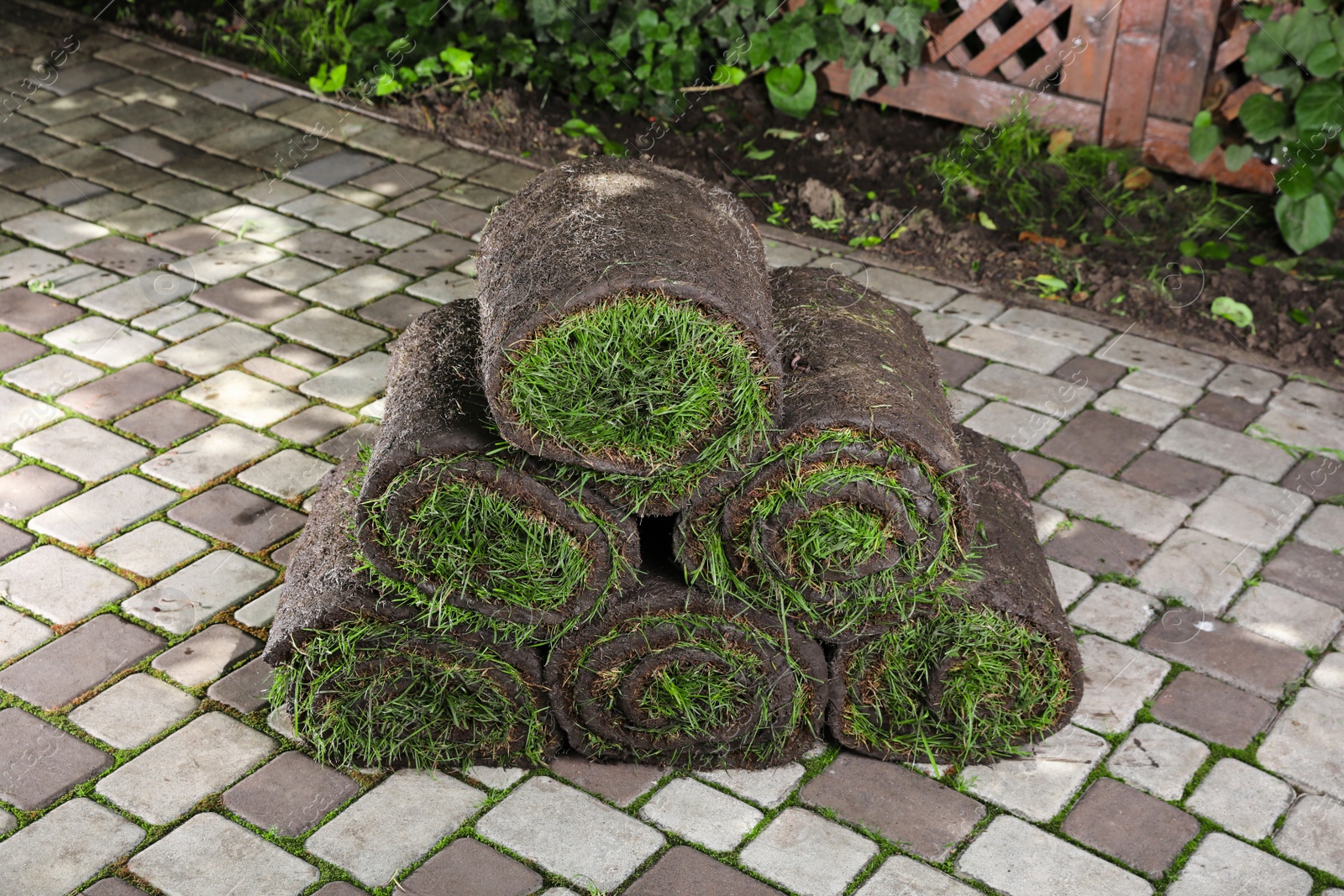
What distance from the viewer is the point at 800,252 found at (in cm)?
603

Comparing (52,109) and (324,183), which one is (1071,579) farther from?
(52,109)

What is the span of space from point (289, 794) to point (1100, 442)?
298 cm

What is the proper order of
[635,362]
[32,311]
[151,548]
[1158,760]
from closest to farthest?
[635,362] < [1158,760] < [151,548] < [32,311]

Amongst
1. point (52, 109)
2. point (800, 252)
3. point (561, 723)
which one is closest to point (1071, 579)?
point (561, 723)

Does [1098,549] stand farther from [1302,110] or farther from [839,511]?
[1302,110]

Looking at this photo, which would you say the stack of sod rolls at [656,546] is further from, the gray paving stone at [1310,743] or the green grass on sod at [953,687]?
the gray paving stone at [1310,743]

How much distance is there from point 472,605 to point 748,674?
0.68m

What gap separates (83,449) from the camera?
15.0ft

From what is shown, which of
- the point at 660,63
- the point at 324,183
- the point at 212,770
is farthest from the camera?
the point at 660,63

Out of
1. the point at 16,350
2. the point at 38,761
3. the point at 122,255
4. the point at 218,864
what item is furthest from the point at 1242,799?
the point at 122,255

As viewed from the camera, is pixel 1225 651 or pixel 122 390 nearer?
pixel 1225 651

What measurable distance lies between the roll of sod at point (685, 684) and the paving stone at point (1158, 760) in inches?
31.4

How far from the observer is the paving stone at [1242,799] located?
3277 millimetres

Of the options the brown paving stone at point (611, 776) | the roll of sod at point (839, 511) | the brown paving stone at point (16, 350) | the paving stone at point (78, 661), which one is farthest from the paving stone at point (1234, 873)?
the brown paving stone at point (16, 350)
